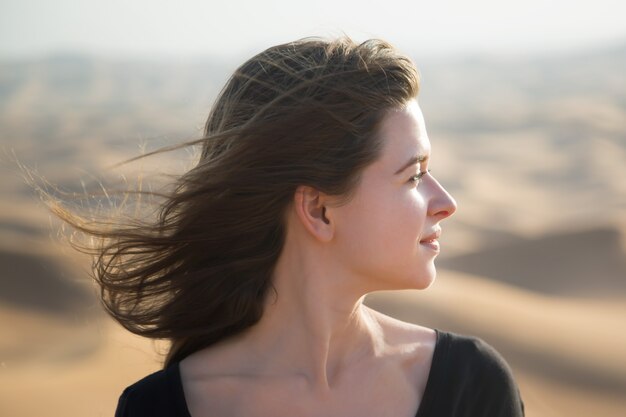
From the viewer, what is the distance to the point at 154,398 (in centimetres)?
296

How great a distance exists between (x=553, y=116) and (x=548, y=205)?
62.1ft

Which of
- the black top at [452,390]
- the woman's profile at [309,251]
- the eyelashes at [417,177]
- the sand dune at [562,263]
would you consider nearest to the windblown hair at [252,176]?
the woman's profile at [309,251]

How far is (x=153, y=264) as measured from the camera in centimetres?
317

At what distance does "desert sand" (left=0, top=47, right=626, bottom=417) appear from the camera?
7.07 metres

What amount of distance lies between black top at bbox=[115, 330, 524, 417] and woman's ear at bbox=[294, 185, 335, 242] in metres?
0.54

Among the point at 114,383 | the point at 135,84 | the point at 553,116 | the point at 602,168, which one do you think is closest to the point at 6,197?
the point at 114,383

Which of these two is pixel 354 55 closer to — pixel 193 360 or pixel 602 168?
pixel 193 360

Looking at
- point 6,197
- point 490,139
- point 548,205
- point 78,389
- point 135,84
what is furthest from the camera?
point 135,84

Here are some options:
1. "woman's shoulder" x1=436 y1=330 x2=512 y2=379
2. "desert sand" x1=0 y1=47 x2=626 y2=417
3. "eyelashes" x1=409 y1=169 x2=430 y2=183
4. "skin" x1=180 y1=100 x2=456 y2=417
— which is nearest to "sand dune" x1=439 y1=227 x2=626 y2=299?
"desert sand" x1=0 y1=47 x2=626 y2=417

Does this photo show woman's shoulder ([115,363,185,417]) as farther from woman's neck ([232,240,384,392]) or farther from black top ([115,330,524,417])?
woman's neck ([232,240,384,392])

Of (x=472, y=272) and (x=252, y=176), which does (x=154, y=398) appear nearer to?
(x=252, y=176)

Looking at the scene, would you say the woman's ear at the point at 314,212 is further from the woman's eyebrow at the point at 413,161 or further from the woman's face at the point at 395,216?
the woman's eyebrow at the point at 413,161

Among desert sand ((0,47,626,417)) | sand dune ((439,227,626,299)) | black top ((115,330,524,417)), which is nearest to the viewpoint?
black top ((115,330,524,417))

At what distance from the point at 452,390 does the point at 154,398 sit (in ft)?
2.98
